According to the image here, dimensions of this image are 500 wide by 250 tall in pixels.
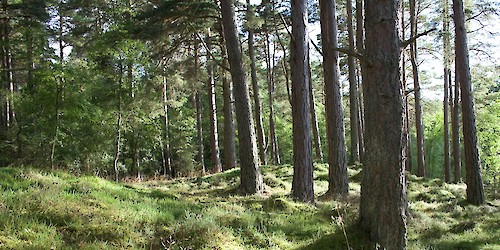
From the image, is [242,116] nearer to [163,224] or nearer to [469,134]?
[163,224]

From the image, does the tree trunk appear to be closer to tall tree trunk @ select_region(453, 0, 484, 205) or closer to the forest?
the forest

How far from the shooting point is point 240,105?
10.6m

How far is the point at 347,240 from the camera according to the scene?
490 centimetres

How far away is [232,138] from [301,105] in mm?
8331

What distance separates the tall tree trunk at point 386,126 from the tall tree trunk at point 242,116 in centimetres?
564

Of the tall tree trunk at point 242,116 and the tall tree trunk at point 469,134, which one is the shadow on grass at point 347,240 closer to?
the tall tree trunk at point 242,116

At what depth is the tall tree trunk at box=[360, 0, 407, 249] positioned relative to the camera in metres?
4.79

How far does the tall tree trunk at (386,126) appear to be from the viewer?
4.79m

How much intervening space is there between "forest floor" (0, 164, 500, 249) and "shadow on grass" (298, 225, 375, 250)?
13 millimetres

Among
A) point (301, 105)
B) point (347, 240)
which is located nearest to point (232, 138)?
point (301, 105)

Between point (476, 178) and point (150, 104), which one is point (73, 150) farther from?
point (476, 178)

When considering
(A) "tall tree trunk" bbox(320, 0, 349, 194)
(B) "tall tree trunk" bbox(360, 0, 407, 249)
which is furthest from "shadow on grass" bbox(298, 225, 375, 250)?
(A) "tall tree trunk" bbox(320, 0, 349, 194)

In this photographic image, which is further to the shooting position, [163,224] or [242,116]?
[242,116]

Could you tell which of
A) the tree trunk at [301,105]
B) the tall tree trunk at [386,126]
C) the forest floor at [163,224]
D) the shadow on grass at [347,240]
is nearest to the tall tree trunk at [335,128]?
the tree trunk at [301,105]
